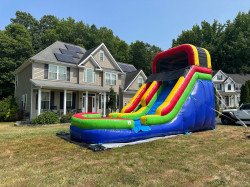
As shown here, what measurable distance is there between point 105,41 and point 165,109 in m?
46.3

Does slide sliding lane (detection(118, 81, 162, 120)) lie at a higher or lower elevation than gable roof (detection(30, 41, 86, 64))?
lower

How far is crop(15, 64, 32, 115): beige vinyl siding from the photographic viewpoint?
2492 cm

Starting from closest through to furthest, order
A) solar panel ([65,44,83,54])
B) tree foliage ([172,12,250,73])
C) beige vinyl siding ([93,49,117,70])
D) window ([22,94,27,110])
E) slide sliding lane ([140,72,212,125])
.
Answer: slide sliding lane ([140,72,212,125]) → window ([22,94,27,110]) → beige vinyl siding ([93,49,117,70]) → solar panel ([65,44,83,54]) → tree foliage ([172,12,250,73])

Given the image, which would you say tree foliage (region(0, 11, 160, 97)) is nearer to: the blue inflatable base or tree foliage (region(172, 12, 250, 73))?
tree foliage (region(172, 12, 250, 73))

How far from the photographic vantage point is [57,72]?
25.4 m

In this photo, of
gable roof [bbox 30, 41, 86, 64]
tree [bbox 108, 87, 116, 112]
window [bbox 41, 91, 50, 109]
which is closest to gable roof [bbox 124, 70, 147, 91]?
tree [bbox 108, 87, 116, 112]

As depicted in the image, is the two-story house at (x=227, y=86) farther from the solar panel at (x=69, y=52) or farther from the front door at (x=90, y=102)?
the solar panel at (x=69, y=52)

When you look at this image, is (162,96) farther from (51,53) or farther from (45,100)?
(51,53)

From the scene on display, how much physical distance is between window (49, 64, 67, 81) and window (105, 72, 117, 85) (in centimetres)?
560

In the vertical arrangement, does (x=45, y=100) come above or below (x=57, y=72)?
below

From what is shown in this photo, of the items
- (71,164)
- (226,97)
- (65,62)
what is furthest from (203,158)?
(226,97)

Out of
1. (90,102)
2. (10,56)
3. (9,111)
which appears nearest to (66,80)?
(90,102)

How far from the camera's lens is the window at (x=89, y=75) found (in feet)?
92.0

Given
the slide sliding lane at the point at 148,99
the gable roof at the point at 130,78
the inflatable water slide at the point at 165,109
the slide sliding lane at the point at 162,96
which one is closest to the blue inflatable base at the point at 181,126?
the inflatable water slide at the point at 165,109
